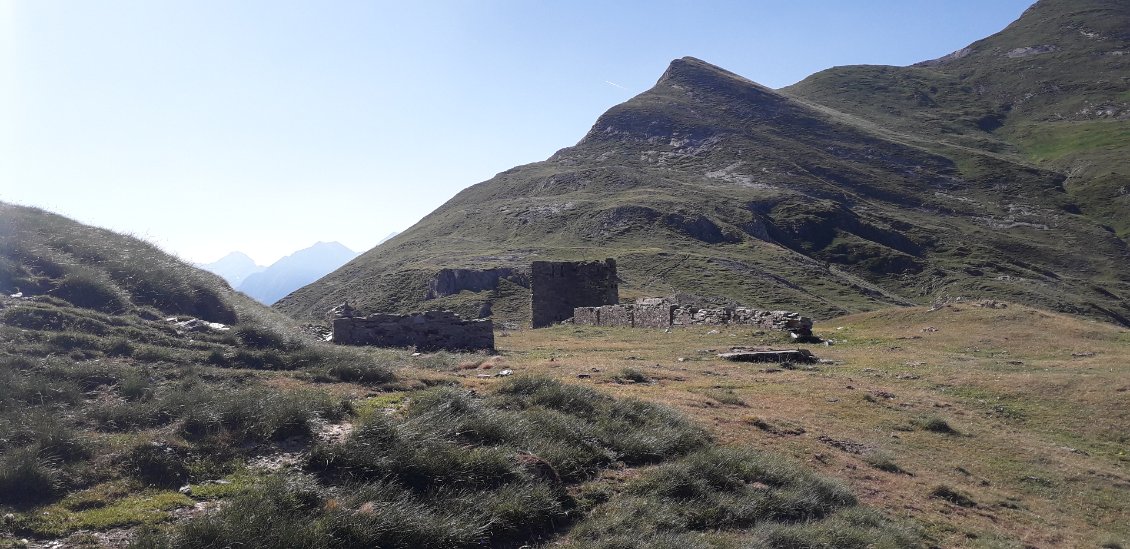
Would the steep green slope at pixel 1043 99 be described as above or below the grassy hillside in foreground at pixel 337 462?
above

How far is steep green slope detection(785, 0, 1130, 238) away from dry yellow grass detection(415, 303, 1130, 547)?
9693cm

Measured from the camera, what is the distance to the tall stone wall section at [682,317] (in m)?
28.5

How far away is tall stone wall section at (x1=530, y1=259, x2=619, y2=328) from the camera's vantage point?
134ft

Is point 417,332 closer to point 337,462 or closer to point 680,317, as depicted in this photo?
point 680,317

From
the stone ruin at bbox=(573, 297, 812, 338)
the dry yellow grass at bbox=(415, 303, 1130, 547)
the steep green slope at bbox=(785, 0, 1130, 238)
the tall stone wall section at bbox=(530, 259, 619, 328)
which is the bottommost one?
the dry yellow grass at bbox=(415, 303, 1130, 547)

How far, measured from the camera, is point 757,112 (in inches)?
5438

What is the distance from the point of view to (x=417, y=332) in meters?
23.1

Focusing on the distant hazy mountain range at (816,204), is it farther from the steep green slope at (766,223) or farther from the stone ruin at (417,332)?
the stone ruin at (417,332)

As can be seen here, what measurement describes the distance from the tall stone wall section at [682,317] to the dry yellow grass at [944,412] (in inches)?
95.4

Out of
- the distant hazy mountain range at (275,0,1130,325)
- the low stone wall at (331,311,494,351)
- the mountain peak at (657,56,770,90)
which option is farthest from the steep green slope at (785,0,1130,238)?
the low stone wall at (331,311,494,351)

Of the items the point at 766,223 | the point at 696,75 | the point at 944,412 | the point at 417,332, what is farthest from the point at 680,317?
the point at 696,75

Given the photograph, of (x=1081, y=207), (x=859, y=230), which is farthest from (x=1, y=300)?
(x=1081, y=207)

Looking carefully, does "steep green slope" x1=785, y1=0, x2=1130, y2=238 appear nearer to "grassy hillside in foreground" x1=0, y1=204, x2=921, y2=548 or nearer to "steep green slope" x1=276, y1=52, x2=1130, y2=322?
"steep green slope" x1=276, y1=52, x2=1130, y2=322

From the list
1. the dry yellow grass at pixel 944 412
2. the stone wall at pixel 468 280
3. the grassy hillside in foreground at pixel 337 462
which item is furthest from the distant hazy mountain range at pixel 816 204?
the grassy hillside in foreground at pixel 337 462
